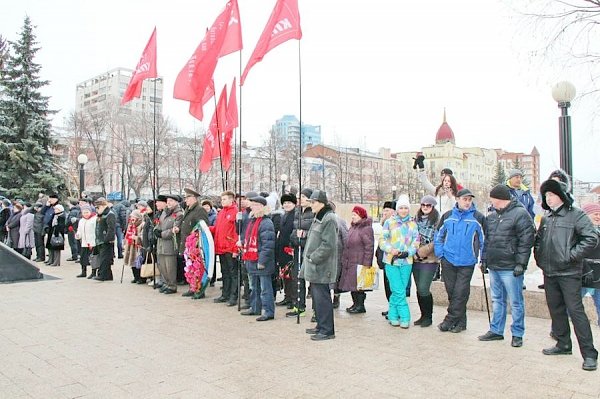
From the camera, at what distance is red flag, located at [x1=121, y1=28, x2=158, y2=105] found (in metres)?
11.9

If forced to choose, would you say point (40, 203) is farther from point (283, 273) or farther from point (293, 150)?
point (293, 150)

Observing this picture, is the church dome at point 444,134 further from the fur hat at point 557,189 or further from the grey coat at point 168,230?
the fur hat at point 557,189

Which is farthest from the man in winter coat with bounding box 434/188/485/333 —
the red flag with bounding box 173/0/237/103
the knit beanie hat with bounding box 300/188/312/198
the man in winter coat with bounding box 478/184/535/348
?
the red flag with bounding box 173/0/237/103

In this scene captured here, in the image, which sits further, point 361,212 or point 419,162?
point 419,162

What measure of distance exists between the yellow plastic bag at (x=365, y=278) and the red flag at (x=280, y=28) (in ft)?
13.9

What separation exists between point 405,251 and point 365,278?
1097 millimetres

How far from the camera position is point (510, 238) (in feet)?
20.6

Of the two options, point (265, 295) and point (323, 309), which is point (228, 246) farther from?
point (323, 309)

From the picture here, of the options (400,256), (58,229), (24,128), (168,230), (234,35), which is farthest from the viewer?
(24,128)

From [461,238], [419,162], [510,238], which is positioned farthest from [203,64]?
[510,238]

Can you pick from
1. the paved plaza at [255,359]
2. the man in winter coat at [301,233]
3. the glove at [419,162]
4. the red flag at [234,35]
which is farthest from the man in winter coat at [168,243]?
→ the glove at [419,162]

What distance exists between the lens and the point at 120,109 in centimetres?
4384

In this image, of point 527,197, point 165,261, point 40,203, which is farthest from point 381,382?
point 40,203

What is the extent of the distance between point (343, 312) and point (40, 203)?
1222 centimetres
